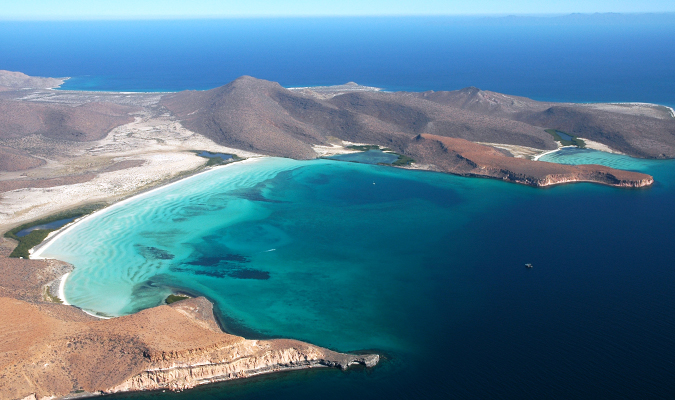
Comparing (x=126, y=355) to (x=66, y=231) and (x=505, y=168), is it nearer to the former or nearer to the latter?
(x=66, y=231)

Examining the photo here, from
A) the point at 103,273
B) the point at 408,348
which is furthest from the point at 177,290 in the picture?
the point at 408,348

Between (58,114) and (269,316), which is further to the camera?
(58,114)

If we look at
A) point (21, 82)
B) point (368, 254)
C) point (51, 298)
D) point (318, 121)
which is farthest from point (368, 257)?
point (21, 82)

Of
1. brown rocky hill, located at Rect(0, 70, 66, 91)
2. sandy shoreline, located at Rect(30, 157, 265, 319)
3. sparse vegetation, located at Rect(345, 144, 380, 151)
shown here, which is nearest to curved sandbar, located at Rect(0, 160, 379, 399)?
sandy shoreline, located at Rect(30, 157, 265, 319)

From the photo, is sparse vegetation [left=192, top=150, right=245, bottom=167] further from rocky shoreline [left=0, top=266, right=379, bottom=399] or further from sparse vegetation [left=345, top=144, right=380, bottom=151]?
rocky shoreline [left=0, top=266, right=379, bottom=399]

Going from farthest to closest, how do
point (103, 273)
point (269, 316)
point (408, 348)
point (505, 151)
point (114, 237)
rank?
1. point (505, 151)
2. point (114, 237)
3. point (103, 273)
4. point (269, 316)
5. point (408, 348)

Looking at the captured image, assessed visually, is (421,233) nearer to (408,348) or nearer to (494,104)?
(408,348)

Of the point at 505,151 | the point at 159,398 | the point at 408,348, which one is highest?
the point at 505,151

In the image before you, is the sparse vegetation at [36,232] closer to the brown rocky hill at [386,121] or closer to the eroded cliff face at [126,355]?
the eroded cliff face at [126,355]
